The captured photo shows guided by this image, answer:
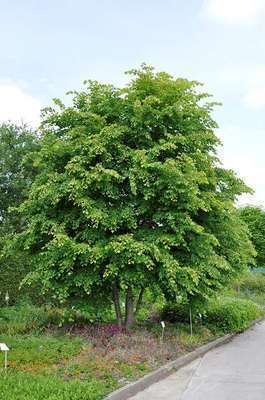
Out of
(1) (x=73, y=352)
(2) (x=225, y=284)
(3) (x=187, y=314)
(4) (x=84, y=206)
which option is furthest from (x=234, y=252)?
(1) (x=73, y=352)

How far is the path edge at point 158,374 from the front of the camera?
696cm

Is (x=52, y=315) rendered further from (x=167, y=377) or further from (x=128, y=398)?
(x=128, y=398)

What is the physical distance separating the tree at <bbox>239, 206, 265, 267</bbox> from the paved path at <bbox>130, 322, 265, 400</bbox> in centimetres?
1971

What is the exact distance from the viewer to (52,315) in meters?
12.0

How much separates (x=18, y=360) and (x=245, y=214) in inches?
1048

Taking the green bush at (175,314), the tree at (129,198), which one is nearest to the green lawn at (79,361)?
the tree at (129,198)

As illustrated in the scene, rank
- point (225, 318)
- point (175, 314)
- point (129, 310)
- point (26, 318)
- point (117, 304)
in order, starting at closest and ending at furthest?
point (117, 304) → point (129, 310) → point (26, 318) → point (175, 314) → point (225, 318)

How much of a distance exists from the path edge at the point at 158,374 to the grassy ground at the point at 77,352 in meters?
0.13

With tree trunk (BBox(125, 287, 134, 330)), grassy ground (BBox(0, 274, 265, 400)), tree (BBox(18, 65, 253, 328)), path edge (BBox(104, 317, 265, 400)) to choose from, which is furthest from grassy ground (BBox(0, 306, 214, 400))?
tree (BBox(18, 65, 253, 328))

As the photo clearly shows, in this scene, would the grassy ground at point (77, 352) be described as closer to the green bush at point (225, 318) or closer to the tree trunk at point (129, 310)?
the tree trunk at point (129, 310)

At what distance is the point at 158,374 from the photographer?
324 inches

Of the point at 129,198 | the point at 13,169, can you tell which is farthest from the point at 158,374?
the point at 13,169

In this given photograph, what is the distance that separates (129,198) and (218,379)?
4.08 meters

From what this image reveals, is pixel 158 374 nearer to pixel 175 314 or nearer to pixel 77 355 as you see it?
pixel 77 355
